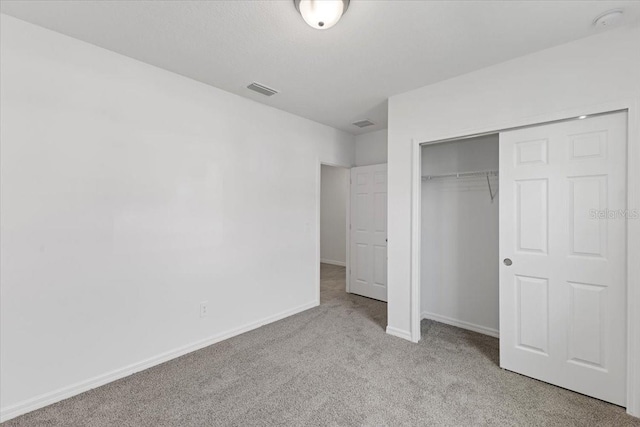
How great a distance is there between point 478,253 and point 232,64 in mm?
3138

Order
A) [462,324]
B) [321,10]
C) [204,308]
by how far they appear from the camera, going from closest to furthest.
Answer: [321,10] < [204,308] < [462,324]

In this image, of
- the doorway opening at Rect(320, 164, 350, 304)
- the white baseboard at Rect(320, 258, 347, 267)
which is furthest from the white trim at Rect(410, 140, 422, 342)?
the white baseboard at Rect(320, 258, 347, 267)

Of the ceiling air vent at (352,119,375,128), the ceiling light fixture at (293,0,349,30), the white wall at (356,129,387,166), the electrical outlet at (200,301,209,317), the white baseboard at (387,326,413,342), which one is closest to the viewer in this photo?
the ceiling light fixture at (293,0,349,30)

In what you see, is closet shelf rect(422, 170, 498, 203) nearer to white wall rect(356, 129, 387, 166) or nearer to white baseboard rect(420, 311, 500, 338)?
white wall rect(356, 129, 387, 166)

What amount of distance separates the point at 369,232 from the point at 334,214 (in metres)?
2.85

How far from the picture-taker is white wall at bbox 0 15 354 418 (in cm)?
189

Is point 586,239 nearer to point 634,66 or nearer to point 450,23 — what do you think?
point 634,66

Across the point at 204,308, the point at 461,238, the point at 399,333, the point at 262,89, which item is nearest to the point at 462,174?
the point at 461,238

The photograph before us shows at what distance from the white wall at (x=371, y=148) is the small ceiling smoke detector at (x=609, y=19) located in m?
2.61

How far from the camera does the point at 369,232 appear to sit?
173 inches

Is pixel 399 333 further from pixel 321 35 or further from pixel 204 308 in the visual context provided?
pixel 321 35

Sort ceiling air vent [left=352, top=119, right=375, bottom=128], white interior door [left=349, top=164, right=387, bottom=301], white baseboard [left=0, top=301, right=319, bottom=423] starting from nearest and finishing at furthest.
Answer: white baseboard [left=0, top=301, right=319, bottom=423] < ceiling air vent [left=352, top=119, right=375, bottom=128] < white interior door [left=349, top=164, right=387, bottom=301]

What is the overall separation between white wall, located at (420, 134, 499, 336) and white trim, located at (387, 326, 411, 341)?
0.79 m

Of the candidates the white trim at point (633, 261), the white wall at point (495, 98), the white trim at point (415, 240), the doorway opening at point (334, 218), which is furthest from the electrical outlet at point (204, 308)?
the doorway opening at point (334, 218)
